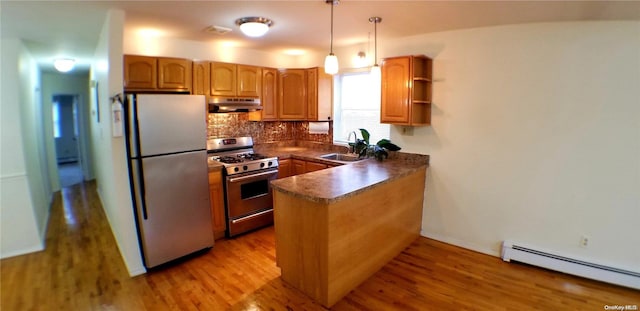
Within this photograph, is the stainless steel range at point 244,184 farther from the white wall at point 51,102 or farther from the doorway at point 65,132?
the doorway at point 65,132

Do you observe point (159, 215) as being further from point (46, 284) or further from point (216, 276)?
point (46, 284)

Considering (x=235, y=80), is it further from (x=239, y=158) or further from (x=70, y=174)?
(x=70, y=174)

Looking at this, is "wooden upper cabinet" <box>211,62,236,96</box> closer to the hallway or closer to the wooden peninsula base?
the wooden peninsula base

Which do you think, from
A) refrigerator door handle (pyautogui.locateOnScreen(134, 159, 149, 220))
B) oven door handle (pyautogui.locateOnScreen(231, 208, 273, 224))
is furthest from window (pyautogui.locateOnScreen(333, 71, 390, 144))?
refrigerator door handle (pyautogui.locateOnScreen(134, 159, 149, 220))

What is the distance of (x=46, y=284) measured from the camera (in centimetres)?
272

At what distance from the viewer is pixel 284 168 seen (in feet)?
13.8

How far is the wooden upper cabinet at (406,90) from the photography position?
3.25 meters

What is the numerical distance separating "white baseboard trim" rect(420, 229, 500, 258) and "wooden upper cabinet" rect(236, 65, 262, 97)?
2.86m

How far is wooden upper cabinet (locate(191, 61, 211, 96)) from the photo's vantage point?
362 centimetres

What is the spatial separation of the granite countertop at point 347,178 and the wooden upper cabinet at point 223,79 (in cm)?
136

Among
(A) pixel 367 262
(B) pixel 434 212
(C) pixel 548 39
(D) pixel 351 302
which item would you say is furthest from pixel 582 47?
(D) pixel 351 302

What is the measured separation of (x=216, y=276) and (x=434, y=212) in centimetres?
249

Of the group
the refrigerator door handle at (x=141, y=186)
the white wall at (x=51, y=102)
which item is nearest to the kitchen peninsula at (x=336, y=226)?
the refrigerator door handle at (x=141, y=186)

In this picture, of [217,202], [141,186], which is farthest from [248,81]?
[141,186]
